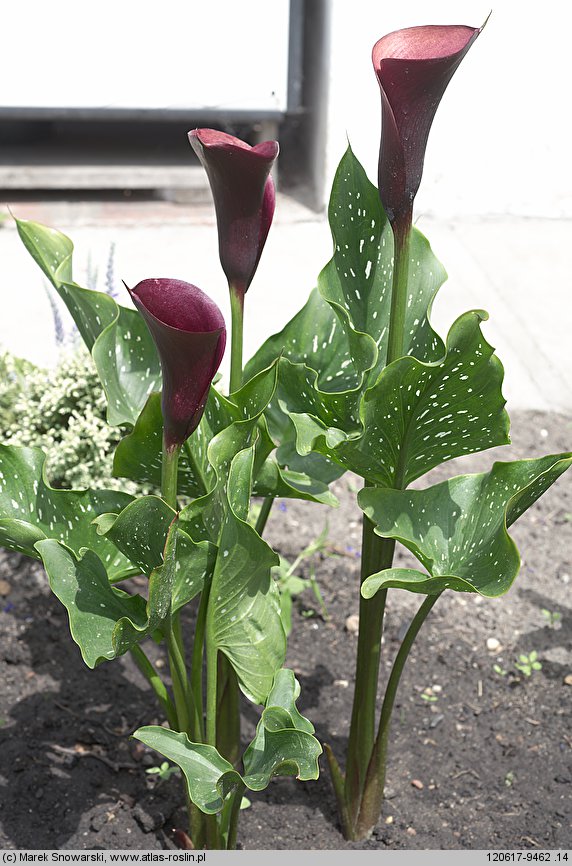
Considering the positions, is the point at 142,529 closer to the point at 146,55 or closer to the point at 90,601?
the point at 90,601

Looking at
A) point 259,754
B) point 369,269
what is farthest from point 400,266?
point 259,754

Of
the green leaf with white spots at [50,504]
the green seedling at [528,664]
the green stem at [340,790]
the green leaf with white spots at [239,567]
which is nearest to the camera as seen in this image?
the green leaf with white spots at [239,567]

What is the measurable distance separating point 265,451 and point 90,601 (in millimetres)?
295

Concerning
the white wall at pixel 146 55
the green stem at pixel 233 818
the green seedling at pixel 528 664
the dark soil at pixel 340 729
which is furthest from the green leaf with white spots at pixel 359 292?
Answer: the white wall at pixel 146 55

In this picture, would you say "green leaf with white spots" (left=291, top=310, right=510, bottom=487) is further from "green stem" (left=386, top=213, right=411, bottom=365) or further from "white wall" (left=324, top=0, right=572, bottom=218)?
"white wall" (left=324, top=0, right=572, bottom=218)

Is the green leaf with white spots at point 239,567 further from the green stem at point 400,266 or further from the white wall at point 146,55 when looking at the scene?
the white wall at point 146,55

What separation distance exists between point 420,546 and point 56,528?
1.56 ft

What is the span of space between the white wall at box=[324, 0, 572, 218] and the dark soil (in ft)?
7.91

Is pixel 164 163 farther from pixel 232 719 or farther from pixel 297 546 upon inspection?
pixel 232 719

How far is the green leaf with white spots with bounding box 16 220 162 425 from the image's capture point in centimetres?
133

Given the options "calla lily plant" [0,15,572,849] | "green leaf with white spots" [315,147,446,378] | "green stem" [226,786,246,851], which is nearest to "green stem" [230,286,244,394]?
"calla lily plant" [0,15,572,849]

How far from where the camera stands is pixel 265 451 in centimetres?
126

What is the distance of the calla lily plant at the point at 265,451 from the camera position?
108 cm

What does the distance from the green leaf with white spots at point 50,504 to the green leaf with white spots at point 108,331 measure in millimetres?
122
